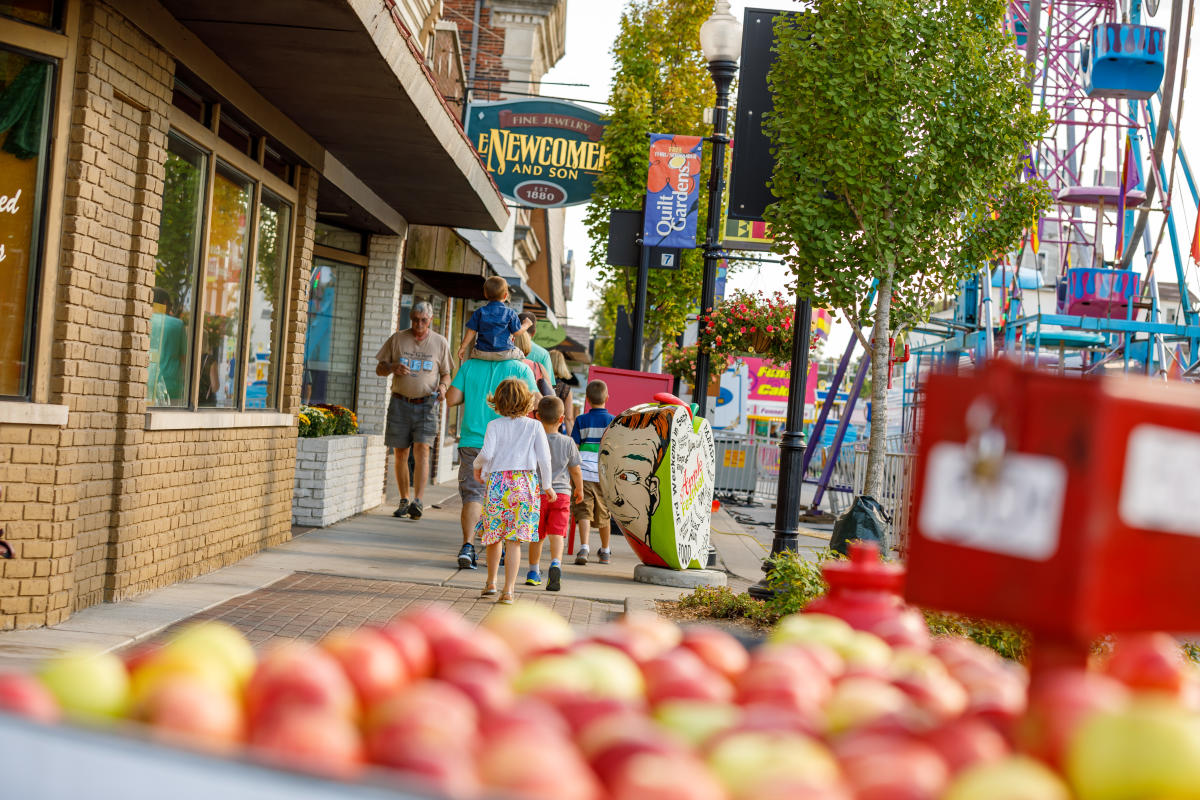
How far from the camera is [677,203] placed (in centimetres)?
1345

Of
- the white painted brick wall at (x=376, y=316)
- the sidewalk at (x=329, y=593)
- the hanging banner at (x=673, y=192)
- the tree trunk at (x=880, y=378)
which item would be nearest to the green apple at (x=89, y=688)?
the sidewalk at (x=329, y=593)

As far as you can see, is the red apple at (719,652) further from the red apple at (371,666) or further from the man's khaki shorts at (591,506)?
the man's khaki shorts at (591,506)

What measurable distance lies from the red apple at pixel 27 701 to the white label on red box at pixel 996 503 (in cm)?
95

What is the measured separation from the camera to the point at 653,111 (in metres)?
22.5

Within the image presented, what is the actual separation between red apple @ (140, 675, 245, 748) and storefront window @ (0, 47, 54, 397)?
4984 millimetres

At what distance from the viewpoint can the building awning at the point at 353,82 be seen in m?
6.26

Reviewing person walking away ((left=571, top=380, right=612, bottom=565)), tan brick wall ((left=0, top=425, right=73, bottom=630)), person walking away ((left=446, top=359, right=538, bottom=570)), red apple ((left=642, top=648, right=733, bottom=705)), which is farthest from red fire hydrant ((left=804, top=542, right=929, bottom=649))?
person walking away ((left=571, top=380, right=612, bottom=565))

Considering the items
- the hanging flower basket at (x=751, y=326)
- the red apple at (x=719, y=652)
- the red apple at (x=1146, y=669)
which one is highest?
the hanging flower basket at (x=751, y=326)

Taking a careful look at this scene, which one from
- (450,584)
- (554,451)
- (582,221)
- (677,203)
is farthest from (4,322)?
(582,221)

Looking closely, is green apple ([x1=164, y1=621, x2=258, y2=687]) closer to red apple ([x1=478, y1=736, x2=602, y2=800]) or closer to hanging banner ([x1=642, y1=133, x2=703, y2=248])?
red apple ([x1=478, y1=736, x2=602, y2=800])

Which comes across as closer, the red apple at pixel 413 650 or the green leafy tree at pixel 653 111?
the red apple at pixel 413 650

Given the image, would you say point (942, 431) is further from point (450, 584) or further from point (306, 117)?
point (306, 117)

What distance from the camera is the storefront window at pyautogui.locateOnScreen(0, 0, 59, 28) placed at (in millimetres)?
5422

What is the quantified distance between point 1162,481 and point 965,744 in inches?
13.8
